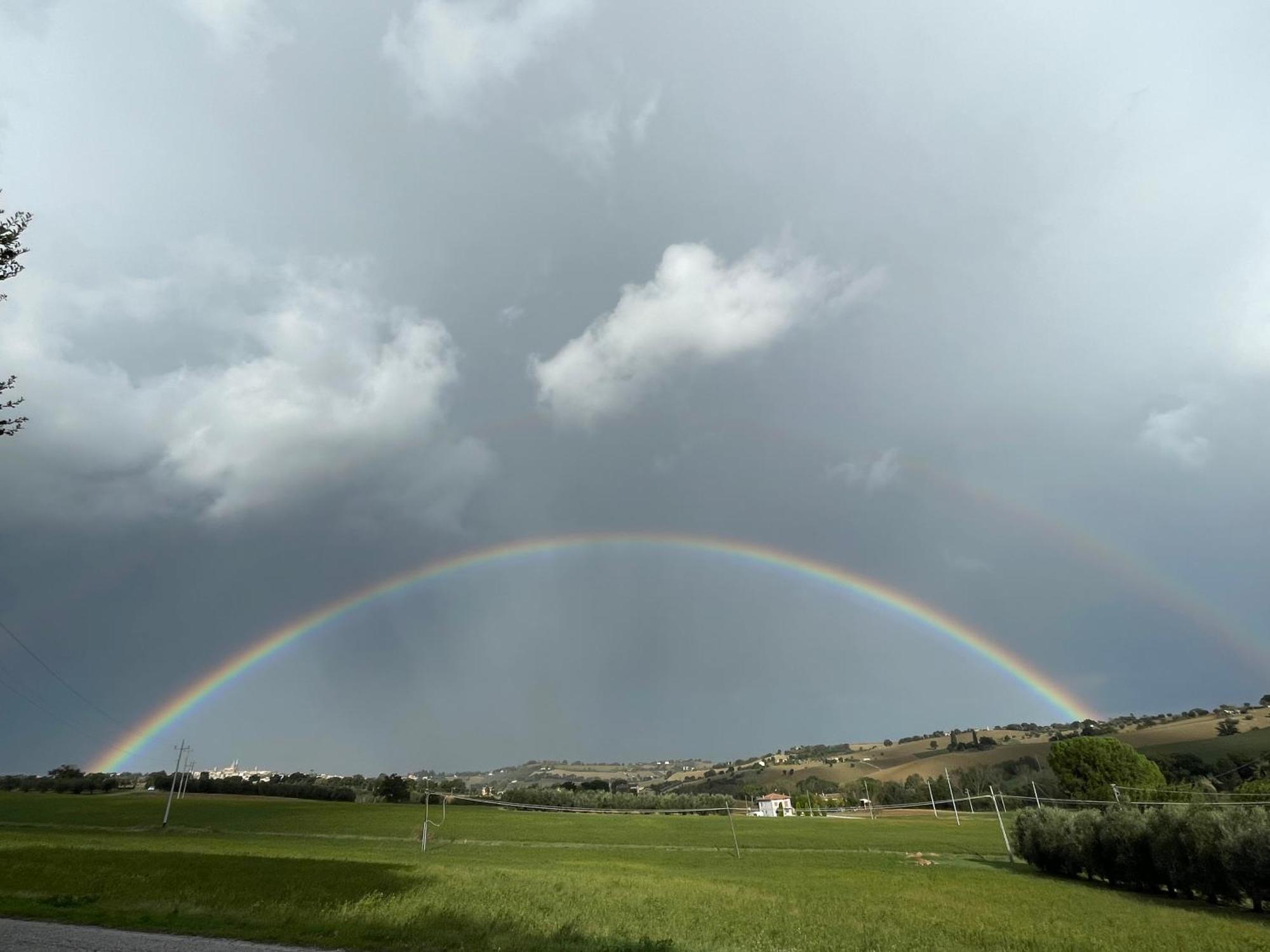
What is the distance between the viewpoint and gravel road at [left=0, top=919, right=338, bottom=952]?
16.2 metres

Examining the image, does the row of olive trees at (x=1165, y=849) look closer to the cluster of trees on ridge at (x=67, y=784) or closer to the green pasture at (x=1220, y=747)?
the green pasture at (x=1220, y=747)

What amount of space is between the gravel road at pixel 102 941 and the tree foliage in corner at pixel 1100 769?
134051mm

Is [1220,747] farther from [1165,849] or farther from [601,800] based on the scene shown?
[1165,849]

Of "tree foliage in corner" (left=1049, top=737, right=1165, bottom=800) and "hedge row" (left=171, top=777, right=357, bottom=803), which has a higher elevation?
"hedge row" (left=171, top=777, right=357, bottom=803)

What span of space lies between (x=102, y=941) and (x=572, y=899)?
1711cm

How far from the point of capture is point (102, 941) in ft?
55.9

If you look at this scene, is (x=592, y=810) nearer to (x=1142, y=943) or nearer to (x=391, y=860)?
(x=391, y=860)

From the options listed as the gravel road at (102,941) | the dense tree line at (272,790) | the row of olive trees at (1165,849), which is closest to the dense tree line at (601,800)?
the dense tree line at (272,790)

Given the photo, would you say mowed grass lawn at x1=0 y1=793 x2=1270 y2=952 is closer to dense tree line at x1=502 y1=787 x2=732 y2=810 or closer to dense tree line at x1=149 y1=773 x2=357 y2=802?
dense tree line at x1=149 y1=773 x2=357 y2=802

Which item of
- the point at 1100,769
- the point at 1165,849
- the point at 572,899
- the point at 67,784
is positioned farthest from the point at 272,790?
the point at 1165,849

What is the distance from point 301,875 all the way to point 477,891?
9.87 meters

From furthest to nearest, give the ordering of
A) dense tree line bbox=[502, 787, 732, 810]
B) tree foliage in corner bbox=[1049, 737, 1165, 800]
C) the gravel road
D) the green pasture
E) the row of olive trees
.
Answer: dense tree line bbox=[502, 787, 732, 810] < the green pasture < tree foliage in corner bbox=[1049, 737, 1165, 800] < the row of olive trees < the gravel road

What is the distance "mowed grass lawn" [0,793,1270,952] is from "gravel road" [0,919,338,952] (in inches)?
33.5

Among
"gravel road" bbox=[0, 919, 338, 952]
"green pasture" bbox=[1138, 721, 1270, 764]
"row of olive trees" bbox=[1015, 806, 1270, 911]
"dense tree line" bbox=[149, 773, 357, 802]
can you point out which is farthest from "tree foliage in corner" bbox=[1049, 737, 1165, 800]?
"dense tree line" bbox=[149, 773, 357, 802]
